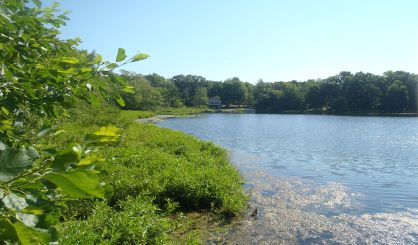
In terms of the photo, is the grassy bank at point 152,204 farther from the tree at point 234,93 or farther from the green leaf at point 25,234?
the tree at point 234,93

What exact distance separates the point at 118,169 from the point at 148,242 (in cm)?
558

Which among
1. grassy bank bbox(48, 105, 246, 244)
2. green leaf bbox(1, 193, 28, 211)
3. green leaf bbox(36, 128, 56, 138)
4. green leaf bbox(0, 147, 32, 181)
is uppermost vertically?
green leaf bbox(36, 128, 56, 138)

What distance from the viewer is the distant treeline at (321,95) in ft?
328

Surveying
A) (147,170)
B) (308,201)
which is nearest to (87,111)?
(147,170)

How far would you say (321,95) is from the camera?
12012 cm

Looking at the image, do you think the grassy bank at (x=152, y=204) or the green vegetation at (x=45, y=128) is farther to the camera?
the grassy bank at (x=152, y=204)

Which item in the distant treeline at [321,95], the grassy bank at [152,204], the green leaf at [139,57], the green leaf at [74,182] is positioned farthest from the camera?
the distant treeline at [321,95]

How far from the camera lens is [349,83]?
369 ft

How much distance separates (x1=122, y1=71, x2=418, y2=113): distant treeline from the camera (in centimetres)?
10000

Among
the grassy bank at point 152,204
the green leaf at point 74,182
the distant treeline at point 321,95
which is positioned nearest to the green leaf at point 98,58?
the green leaf at point 74,182

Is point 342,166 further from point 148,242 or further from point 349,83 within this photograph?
point 349,83

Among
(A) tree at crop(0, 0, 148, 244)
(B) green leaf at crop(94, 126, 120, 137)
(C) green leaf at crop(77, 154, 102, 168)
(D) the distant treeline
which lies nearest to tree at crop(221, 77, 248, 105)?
(D) the distant treeline

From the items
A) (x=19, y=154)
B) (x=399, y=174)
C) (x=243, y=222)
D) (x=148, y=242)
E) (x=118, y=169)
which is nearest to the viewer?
(x=19, y=154)

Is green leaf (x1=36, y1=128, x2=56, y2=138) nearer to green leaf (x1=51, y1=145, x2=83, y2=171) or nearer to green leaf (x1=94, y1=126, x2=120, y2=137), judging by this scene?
green leaf (x1=94, y1=126, x2=120, y2=137)
